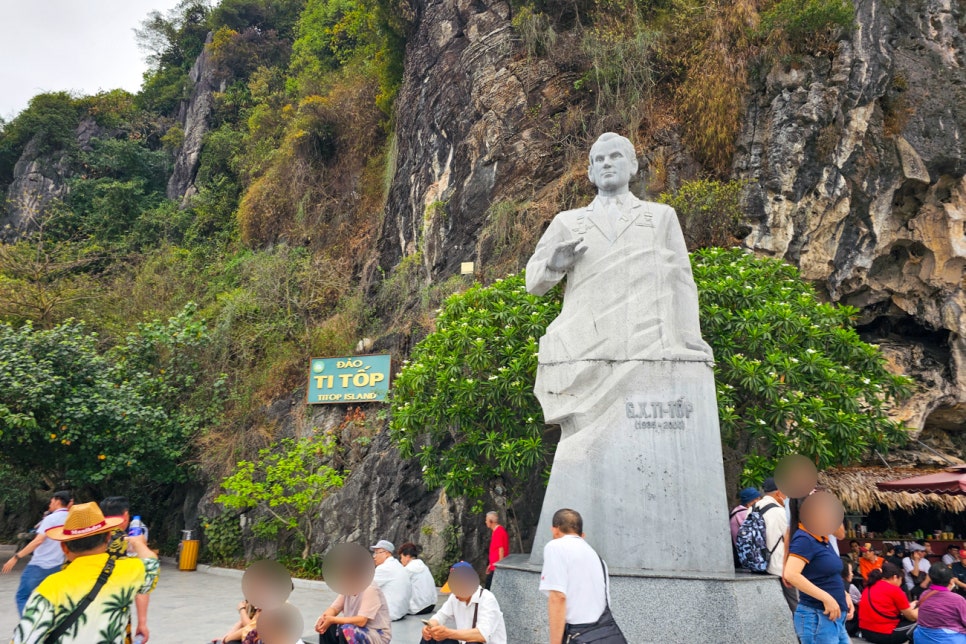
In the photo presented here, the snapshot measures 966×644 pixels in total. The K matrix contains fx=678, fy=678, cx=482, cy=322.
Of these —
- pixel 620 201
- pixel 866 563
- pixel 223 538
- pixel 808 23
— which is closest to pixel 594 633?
pixel 620 201

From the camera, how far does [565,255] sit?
5.96m

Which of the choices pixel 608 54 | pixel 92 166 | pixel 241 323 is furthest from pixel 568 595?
pixel 92 166

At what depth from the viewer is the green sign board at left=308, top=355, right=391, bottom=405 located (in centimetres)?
1460

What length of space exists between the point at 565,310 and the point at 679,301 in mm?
1003

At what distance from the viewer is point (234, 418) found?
15.7 metres

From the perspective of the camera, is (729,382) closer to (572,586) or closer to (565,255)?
(565,255)

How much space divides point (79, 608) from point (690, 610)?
→ 3.58 meters

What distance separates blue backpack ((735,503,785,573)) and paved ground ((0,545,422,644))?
2.90m

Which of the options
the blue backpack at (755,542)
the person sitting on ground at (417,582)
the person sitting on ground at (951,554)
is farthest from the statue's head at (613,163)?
the person sitting on ground at (951,554)

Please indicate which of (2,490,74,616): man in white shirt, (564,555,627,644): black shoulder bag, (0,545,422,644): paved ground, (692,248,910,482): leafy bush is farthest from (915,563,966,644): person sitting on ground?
(2,490,74,616): man in white shirt

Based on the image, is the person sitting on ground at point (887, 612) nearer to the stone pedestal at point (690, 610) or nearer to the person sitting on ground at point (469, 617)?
the stone pedestal at point (690, 610)

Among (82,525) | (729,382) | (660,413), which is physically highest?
(729,382)

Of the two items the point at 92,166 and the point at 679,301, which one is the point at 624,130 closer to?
the point at 679,301

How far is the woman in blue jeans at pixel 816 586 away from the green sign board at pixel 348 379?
1115 cm
